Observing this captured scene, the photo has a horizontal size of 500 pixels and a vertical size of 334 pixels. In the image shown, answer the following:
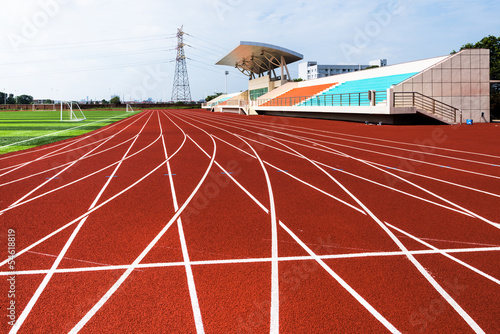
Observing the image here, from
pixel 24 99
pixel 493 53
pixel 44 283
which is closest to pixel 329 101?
pixel 493 53

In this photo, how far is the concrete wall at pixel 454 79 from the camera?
2359 cm

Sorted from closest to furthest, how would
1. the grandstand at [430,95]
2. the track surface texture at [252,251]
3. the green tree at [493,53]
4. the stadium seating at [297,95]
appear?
the track surface texture at [252,251] < the grandstand at [430,95] < the green tree at [493,53] < the stadium seating at [297,95]

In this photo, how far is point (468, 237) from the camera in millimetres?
4672

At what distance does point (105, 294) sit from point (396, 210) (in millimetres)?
4478

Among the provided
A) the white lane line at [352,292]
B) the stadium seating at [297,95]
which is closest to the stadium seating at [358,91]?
the stadium seating at [297,95]

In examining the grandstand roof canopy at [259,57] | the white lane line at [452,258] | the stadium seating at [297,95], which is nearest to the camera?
the white lane line at [452,258]

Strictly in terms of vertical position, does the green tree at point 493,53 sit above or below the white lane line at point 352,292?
above

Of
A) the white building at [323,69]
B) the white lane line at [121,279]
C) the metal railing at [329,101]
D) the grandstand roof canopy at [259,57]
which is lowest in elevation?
the white lane line at [121,279]

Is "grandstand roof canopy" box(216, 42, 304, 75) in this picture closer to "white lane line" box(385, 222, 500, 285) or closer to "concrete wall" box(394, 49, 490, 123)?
"concrete wall" box(394, 49, 490, 123)

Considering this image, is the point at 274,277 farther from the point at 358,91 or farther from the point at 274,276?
the point at 358,91

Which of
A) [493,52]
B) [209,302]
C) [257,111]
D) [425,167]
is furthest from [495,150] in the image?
[257,111]

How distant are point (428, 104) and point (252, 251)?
74.9ft

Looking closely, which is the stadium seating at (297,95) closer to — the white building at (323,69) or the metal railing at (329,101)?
the metal railing at (329,101)

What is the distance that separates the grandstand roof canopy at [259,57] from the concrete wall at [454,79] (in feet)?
92.2
